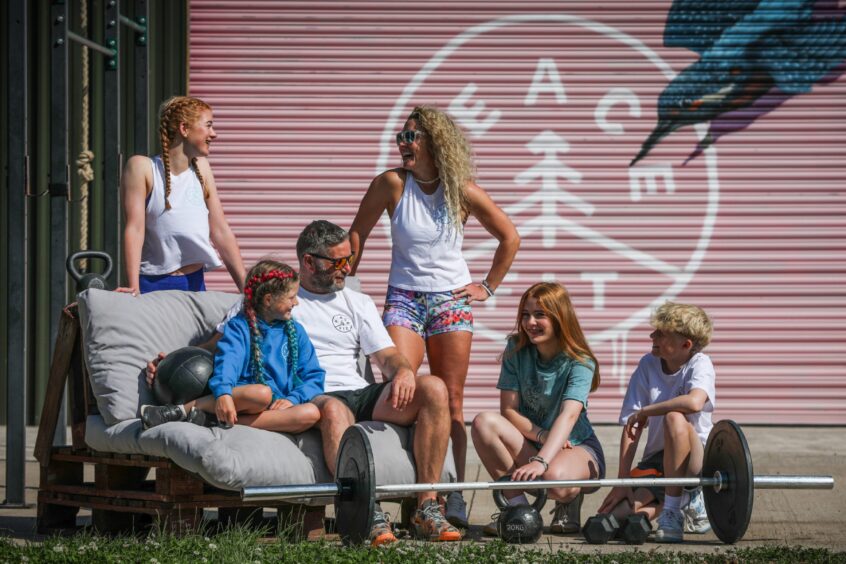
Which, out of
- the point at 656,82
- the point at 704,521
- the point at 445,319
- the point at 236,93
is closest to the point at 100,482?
the point at 445,319

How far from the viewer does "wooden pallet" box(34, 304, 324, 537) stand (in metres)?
4.98

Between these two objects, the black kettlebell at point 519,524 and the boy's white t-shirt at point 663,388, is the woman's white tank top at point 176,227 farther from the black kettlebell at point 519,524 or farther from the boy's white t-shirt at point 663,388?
the boy's white t-shirt at point 663,388

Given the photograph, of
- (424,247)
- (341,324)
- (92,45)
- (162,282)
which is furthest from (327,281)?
(92,45)

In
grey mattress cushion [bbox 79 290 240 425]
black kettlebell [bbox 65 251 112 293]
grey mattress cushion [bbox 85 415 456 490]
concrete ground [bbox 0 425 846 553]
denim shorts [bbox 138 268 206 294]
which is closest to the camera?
grey mattress cushion [bbox 85 415 456 490]

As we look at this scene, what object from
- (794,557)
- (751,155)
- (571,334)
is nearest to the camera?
(794,557)

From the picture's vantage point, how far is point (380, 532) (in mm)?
4867

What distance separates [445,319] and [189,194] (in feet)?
4.77

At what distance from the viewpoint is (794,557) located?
4652mm

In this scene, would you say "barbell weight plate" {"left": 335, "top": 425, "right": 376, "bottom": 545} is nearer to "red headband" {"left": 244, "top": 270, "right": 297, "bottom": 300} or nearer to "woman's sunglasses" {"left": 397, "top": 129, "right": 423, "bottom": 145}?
"red headband" {"left": 244, "top": 270, "right": 297, "bottom": 300}

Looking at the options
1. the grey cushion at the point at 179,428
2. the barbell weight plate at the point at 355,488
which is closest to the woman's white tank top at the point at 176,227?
the grey cushion at the point at 179,428

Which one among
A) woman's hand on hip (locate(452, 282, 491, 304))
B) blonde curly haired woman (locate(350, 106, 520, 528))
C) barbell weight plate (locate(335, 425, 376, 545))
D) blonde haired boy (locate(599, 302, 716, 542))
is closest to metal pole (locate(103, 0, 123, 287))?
blonde curly haired woman (locate(350, 106, 520, 528))

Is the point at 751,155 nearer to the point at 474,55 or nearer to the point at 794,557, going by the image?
the point at 474,55

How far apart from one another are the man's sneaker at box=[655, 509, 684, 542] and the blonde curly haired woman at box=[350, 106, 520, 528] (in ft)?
3.25

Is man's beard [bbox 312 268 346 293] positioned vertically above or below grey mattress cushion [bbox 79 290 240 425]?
above
